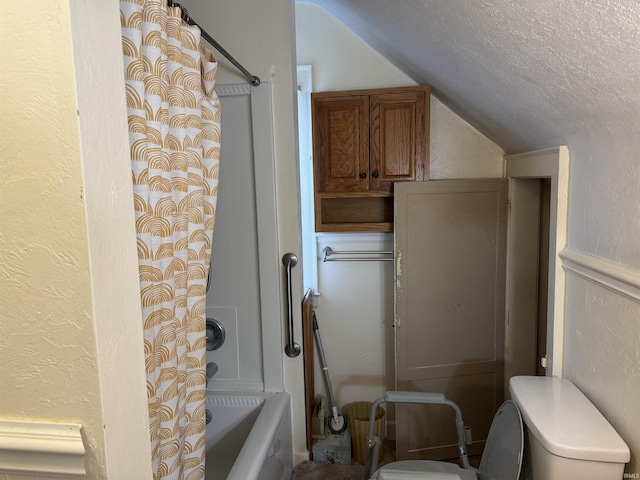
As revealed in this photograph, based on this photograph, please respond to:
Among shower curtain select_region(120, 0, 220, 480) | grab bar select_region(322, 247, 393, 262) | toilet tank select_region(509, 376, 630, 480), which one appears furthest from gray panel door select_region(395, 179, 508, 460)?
shower curtain select_region(120, 0, 220, 480)

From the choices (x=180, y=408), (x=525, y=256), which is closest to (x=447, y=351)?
(x=525, y=256)

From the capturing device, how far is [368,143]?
2.27 m

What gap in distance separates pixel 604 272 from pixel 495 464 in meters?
0.74

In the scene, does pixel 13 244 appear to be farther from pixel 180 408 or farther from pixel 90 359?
pixel 180 408

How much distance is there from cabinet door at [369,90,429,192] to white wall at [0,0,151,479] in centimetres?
164

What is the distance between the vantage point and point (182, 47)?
132cm

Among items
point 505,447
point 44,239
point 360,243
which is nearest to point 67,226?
point 44,239

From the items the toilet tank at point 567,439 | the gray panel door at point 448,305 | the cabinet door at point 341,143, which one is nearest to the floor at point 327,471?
the gray panel door at point 448,305

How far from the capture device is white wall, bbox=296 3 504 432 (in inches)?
93.5

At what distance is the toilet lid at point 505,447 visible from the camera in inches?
52.1

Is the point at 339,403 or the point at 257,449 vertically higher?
the point at 257,449

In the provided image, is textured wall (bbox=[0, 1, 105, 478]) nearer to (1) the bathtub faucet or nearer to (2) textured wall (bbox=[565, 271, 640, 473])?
(2) textured wall (bbox=[565, 271, 640, 473])

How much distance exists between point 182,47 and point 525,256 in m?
1.88

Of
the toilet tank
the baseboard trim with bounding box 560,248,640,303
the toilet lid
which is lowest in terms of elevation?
the toilet lid
